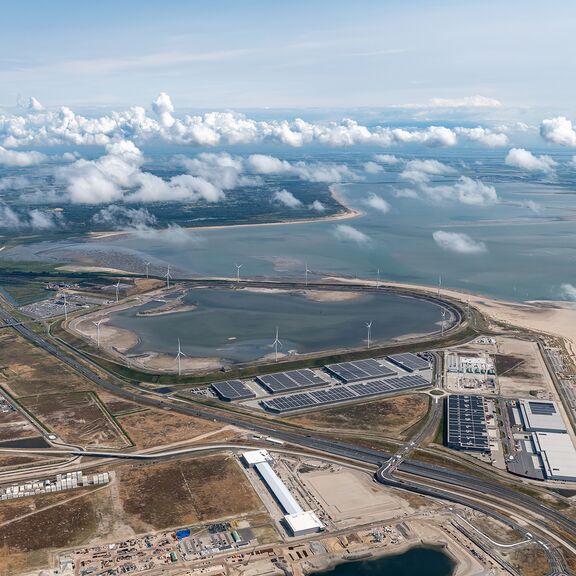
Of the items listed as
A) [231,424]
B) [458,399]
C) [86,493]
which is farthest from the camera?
[458,399]

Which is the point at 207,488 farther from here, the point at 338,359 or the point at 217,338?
the point at 217,338

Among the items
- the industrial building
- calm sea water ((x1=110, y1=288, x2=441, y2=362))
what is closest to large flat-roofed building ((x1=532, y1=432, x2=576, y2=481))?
the industrial building

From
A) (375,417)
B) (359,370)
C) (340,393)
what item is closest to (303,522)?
(375,417)

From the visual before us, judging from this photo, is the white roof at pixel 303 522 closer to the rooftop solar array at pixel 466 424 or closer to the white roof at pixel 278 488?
the white roof at pixel 278 488

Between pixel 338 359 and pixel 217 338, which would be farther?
pixel 217 338

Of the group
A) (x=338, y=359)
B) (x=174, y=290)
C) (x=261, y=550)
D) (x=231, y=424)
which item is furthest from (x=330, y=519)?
(x=174, y=290)

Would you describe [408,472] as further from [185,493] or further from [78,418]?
[78,418]

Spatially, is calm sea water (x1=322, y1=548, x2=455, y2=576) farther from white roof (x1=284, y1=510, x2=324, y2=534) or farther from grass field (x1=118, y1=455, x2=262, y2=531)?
grass field (x1=118, y1=455, x2=262, y2=531)
